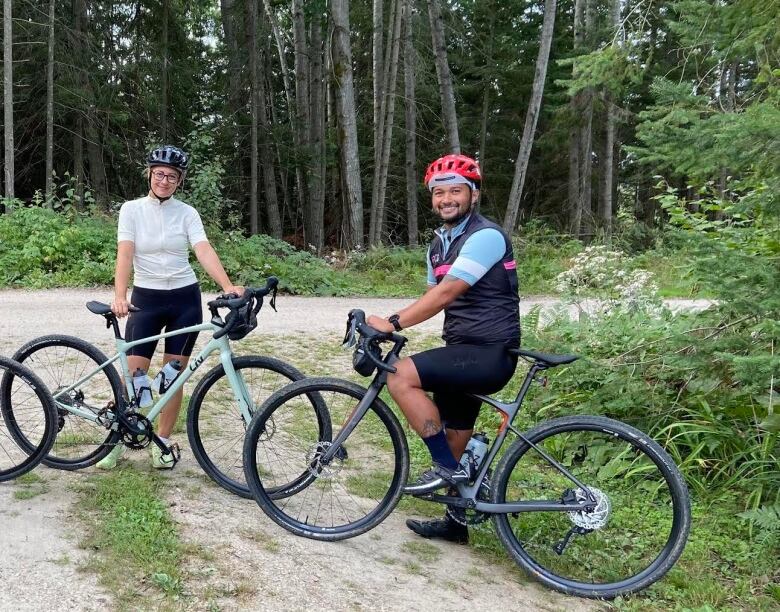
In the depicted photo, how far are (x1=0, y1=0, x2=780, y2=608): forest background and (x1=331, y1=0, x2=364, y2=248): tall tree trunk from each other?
0.06 m

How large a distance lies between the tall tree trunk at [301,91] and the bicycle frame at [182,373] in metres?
16.1

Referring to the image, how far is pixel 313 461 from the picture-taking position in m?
3.40

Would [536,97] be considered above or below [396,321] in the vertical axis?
above

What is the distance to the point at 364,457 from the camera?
441cm

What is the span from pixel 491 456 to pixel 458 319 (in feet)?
2.49

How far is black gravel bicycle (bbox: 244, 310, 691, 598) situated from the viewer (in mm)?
3059

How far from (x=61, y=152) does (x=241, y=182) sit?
5939 millimetres

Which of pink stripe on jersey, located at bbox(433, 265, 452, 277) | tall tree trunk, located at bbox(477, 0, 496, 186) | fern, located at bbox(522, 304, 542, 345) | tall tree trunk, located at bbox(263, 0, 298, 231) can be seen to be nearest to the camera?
pink stripe on jersey, located at bbox(433, 265, 452, 277)

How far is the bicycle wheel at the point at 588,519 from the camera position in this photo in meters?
2.99

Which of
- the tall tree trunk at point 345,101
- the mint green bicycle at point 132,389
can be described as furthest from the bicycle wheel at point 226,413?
the tall tree trunk at point 345,101

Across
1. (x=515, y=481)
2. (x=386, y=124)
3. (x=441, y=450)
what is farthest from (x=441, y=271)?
(x=386, y=124)

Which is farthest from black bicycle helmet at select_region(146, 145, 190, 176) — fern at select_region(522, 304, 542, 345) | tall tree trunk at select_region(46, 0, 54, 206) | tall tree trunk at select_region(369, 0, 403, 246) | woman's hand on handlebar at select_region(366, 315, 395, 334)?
tall tree trunk at select_region(46, 0, 54, 206)

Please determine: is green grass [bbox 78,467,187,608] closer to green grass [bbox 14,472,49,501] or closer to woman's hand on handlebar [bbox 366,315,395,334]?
green grass [bbox 14,472,49,501]

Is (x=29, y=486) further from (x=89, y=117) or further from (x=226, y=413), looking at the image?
(x=89, y=117)
